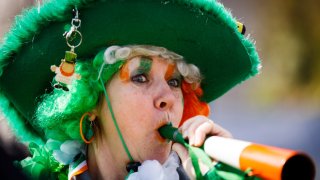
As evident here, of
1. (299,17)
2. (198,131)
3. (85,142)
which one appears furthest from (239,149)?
(299,17)

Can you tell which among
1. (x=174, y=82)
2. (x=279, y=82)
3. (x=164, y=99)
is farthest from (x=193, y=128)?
(x=279, y=82)

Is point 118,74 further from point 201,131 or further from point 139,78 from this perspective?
point 201,131

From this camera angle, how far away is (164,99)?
6.00 feet

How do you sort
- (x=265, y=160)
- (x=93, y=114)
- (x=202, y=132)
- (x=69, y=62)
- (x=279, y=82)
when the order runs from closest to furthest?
1. (x=265, y=160)
2. (x=202, y=132)
3. (x=69, y=62)
4. (x=93, y=114)
5. (x=279, y=82)

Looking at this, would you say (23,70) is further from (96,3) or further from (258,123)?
(258,123)

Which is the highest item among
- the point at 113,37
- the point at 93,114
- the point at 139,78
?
the point at 113,37

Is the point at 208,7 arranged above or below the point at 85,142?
above

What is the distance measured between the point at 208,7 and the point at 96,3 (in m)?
0.40

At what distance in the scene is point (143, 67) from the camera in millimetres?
1867

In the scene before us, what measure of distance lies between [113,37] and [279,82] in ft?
5.99

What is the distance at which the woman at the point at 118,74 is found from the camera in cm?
181

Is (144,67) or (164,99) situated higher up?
(144,67)

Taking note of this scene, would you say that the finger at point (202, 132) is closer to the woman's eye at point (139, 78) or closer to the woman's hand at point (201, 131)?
the woman's hand at point (201, 131)

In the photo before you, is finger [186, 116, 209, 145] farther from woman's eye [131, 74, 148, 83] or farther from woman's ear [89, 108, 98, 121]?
woman's ear [89, 108, 98, 121]
